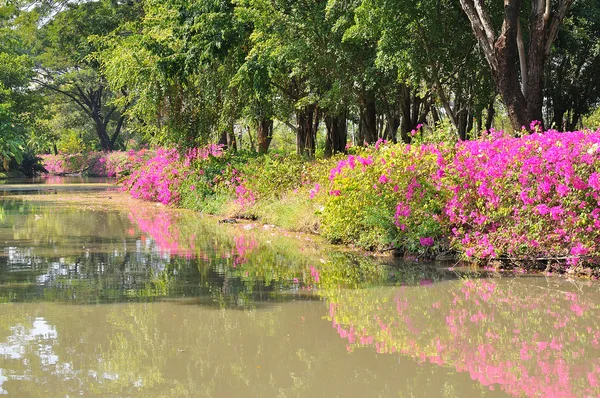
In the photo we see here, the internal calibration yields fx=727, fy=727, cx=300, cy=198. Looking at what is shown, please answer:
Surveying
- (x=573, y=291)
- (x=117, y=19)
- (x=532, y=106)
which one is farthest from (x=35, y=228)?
(x=117, y=19)

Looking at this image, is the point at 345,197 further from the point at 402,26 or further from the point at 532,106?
the point at 402,26

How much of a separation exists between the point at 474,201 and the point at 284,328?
522 centimetres

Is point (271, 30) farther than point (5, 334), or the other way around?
point (271, 30)

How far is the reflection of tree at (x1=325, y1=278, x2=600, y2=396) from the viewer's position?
6.01 meters

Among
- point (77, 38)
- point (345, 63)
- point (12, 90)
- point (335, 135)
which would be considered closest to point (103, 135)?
point (12, 90)

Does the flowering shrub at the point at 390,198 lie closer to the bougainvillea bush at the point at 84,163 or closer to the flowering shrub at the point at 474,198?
the flowering shrub at the point at 474,198

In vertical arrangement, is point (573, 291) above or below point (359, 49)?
below

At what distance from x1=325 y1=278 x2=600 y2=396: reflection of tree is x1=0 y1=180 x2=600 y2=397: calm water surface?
0.07 feet

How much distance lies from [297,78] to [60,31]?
21.3m

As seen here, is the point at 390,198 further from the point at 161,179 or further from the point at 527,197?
the point at 161,179

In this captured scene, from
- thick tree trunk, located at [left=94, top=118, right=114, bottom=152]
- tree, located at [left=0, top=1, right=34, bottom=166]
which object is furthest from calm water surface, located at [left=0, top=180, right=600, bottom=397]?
thick tree trunk, located at [left=94, top=118, right=114, bottom=152]

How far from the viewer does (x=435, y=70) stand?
1786 cm

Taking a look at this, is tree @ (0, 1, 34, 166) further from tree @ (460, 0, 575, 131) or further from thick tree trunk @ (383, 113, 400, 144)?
tree @ (460, 0, 575, 131)

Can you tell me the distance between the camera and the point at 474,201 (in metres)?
11.6
